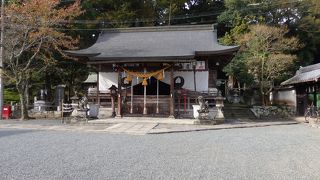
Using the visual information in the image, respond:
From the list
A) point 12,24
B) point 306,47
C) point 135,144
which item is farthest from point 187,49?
point 306,47

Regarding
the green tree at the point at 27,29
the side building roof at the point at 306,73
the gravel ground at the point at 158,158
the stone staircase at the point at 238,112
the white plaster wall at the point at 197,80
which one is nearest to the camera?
the gravel ground at the point at 158,158

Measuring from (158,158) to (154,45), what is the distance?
16.6 m

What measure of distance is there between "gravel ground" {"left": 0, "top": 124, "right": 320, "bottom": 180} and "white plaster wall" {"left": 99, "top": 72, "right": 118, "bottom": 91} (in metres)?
11.6

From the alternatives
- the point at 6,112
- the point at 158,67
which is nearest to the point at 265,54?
the point at 158,67

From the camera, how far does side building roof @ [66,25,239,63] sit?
20734 millimetres

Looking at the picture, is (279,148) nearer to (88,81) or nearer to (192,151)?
(192,151)

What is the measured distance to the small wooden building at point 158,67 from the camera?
20.6 meters

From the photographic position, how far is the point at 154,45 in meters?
24.6

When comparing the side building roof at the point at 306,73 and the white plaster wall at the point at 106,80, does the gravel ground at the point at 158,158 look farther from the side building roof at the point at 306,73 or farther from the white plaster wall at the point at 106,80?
the side building roof at the point at 306,73

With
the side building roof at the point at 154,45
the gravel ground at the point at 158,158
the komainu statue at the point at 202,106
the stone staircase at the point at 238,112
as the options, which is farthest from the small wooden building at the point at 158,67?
the gravel ground at the point at 158,158

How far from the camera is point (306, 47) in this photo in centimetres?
3584

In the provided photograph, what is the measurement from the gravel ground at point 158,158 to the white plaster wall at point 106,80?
38.2 ft

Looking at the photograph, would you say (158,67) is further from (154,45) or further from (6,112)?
(6,112)

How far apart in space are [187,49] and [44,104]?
1073 cm
